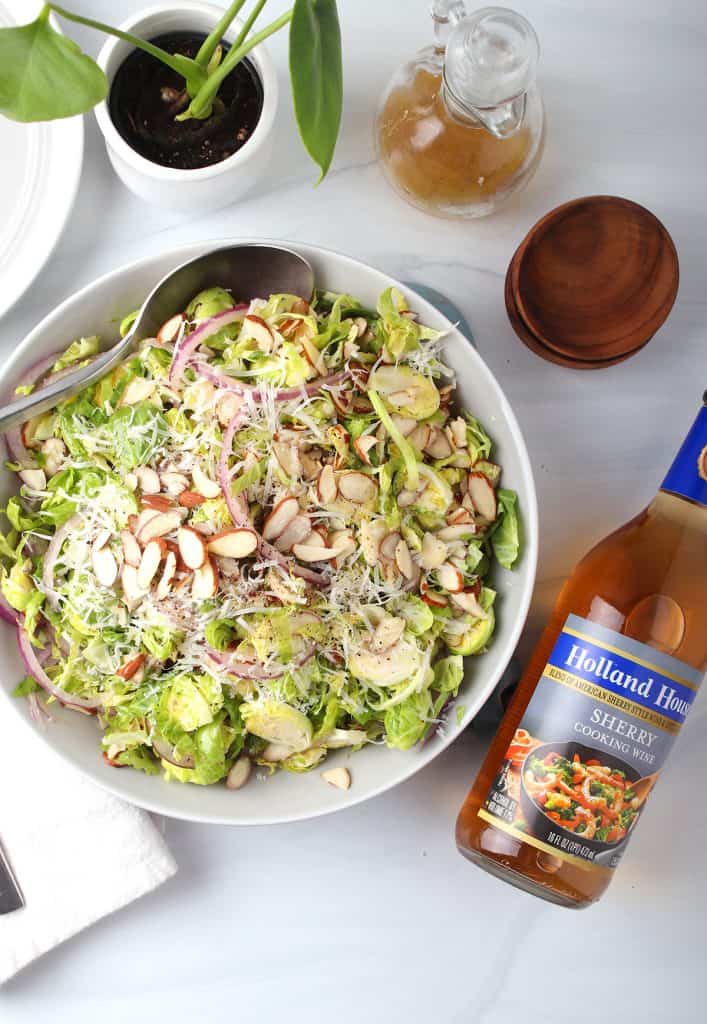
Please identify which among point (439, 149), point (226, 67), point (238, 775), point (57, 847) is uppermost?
point (226, 67)

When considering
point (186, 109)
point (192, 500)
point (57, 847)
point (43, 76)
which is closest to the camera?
point (43, 76)

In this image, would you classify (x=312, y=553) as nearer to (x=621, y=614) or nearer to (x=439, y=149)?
(x=621, y=614)

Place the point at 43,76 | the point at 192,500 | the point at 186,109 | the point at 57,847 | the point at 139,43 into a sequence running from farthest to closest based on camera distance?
1. the point at 57,847
2. the point at 186,109
3. the point at 192,500
4. the point at 139,43
5. the point at 43,76

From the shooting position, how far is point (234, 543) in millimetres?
986

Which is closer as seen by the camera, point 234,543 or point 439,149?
point 234,543

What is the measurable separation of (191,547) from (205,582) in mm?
41

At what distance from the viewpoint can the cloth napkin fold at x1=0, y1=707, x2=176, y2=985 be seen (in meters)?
1.20

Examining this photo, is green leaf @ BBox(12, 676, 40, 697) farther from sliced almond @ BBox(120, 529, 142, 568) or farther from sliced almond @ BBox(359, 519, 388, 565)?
sliced almond @ BBox(359, 519, 388, 565)

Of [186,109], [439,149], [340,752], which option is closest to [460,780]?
[340,752]

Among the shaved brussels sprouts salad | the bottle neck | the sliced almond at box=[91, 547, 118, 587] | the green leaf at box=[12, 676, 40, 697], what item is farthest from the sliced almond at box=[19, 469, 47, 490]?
the bottle neck

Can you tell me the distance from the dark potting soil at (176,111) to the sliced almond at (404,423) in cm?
39

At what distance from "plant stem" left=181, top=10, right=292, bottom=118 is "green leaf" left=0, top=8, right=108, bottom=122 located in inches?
7.2

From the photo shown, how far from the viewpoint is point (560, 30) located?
1287 millimetres

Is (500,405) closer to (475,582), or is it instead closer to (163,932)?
(475,582)
